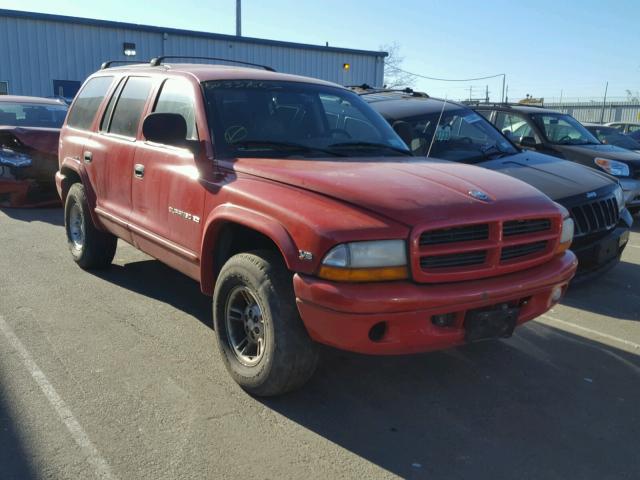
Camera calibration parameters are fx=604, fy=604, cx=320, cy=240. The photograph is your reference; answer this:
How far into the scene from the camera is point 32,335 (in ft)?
14.3

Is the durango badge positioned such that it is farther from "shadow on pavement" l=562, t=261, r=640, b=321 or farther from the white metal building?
the white metal building

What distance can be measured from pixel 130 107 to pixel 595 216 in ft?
13.9

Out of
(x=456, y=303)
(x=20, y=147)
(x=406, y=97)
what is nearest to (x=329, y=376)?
(x=456, y=303)

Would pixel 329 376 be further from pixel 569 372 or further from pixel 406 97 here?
pixel 406 97

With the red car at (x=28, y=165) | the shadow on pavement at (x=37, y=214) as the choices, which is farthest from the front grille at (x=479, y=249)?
the red car at (x=28, y=165)

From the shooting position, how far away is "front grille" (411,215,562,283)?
3090mm

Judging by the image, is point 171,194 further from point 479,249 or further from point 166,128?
point 479,249

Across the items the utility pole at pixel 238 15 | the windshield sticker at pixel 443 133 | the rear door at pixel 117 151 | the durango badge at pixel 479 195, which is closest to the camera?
the durango badge at pixel 479 195

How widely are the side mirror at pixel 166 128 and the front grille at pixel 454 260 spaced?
72.5 inches

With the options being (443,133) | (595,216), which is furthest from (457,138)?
(595,216)

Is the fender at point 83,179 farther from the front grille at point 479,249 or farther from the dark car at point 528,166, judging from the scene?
the front grille at point 479,249

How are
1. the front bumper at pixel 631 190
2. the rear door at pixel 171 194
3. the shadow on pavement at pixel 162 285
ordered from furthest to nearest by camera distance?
the front bumper at pixel 631 190 → the shadow on pavement at pixel 162 285 → the rear door at pixel 171 194

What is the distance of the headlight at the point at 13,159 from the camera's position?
341 inches

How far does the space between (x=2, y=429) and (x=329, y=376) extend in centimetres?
187
